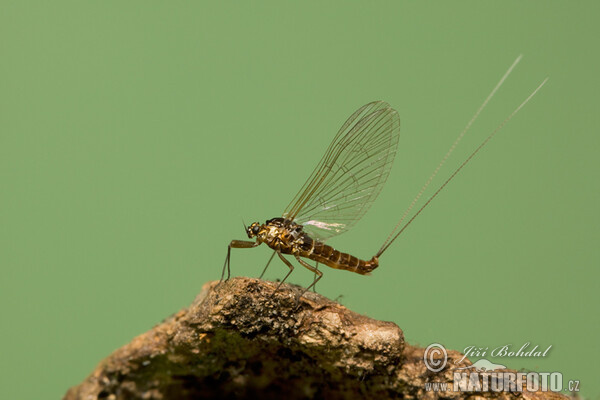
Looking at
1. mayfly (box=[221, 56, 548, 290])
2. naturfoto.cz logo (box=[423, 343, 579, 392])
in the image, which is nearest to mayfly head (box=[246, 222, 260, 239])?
mayfly (box=[221, 56, 548, 290])

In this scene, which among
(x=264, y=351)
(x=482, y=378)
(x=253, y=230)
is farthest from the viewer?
(x=253, y=230)

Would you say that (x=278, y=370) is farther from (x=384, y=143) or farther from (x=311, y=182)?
(x=384, y=143)

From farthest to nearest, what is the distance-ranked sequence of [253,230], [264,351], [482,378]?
[253,230] < [264,351] < [482,378]

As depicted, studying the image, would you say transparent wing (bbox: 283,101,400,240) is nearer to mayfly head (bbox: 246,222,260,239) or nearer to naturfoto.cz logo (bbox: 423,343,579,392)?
mayfly head (bbox: 246,222,260,239)

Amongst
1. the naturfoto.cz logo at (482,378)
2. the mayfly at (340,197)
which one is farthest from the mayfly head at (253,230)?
the naturfoto.cz logo at (482,378)

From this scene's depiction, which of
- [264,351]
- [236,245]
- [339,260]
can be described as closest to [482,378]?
[339,260]

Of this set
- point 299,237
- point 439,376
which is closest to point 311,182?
point 299,237

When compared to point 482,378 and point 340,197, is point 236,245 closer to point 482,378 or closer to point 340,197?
point 340,197
